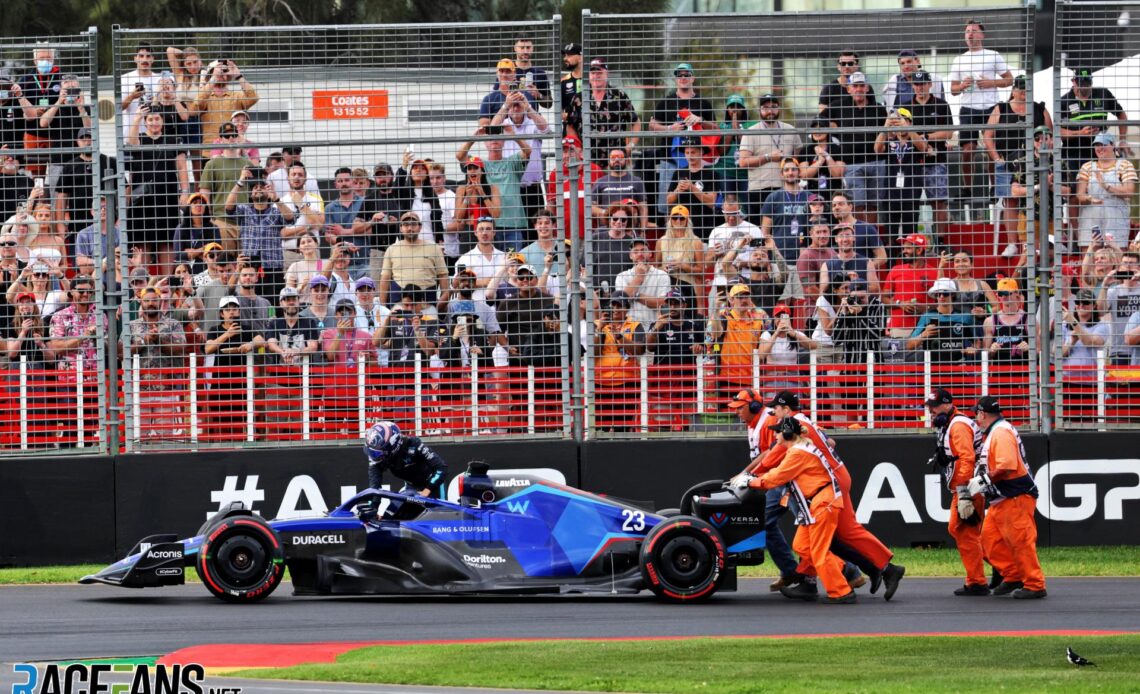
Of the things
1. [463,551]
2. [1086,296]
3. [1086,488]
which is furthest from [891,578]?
[1086,296]

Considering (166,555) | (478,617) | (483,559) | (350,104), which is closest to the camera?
(478,617)

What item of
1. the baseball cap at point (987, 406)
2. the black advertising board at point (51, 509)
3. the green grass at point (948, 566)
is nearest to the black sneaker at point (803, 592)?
the green grass at point (948, 566)

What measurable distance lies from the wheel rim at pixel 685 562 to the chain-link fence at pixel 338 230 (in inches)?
135

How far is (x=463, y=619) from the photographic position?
1220 cm

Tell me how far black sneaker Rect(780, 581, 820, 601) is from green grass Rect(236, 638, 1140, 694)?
2107 millimetres

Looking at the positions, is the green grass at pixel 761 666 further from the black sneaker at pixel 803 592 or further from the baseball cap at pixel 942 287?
the baseball cap at pixel 942 287

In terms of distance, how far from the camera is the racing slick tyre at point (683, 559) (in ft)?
41.7

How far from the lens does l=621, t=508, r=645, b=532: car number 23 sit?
12906mm

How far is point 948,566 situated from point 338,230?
634 cm

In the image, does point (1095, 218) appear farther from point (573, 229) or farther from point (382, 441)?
point (382, 441)

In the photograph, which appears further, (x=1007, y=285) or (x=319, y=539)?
(x=1007, y=285)

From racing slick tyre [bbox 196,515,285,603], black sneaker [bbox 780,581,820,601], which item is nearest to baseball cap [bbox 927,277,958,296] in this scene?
black sneaker [bbox 780,581,820,601]

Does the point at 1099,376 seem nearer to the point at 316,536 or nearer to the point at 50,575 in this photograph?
the point at 316,536

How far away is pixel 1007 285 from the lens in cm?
1593
